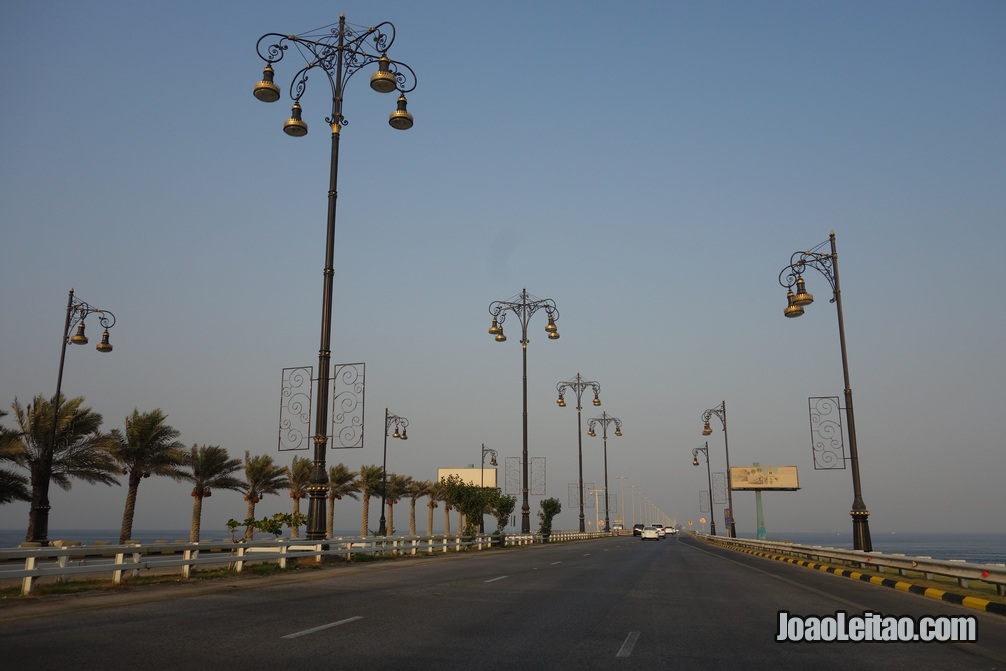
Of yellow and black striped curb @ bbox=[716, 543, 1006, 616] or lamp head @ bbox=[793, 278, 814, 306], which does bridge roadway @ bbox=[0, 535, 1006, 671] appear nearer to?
yellow and black striped curb @ bbox=[716, 543, 1006, 616]

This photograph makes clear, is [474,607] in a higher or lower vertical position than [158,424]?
lower

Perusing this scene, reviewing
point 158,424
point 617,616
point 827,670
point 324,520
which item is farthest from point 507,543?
point 827,670

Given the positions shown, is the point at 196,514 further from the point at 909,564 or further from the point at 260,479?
the point at 909,564

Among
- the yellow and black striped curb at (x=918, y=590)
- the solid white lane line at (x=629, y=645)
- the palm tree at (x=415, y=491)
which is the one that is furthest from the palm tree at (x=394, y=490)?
the solid white lane line at (x=629, y=645)

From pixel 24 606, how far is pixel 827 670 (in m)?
11.3

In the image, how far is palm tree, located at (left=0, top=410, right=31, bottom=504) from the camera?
1259 inches

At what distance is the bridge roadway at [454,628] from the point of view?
753 centimetres

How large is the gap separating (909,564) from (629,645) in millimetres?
13758

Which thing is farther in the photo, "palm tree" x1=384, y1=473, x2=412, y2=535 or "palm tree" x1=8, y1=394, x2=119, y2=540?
"palm tree" x1=384, y1=473, x2=412, y2=535

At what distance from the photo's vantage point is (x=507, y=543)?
43.5m

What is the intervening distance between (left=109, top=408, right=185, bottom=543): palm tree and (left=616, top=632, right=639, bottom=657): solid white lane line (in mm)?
36829

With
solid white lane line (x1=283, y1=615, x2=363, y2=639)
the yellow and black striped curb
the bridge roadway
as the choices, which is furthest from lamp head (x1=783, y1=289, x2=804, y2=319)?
solid white lane line (x1=283, y1=615, x2=363, y2=639)

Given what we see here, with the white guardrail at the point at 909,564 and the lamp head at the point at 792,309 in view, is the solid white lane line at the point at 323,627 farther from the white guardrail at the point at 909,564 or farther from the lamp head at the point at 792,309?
the lamp head at the point at 792,309

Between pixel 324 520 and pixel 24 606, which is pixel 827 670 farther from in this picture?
pixel 324 520
